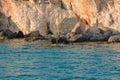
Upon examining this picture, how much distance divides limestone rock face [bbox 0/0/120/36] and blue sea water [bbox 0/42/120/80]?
31.6 feet

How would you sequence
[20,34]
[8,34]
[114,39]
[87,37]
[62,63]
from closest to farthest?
[62,63]
[114,39]
[87,37]
[20,34]
[8,34]

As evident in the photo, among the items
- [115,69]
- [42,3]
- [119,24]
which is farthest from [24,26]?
[115,69]

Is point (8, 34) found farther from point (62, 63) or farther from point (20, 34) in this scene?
point (62, 63)

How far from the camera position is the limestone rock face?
56.9 m

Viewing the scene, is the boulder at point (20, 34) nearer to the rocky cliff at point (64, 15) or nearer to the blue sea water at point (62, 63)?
the rocky cliff at point (64, 15)

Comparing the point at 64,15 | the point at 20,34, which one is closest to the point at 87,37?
the point at 64,15

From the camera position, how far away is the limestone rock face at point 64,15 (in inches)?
2240

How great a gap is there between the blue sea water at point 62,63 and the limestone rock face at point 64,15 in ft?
31.6

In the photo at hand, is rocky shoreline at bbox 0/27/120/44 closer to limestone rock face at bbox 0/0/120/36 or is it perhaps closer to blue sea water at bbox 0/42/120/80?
limestone rock face at bbox 0/0/120/36

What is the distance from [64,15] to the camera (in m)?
60.6

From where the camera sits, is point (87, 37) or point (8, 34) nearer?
point (87, 37)

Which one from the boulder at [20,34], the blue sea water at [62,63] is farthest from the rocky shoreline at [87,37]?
the boulder at [20,34]

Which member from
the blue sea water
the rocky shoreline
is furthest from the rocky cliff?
the blue sea water

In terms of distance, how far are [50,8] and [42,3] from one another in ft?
4.95
